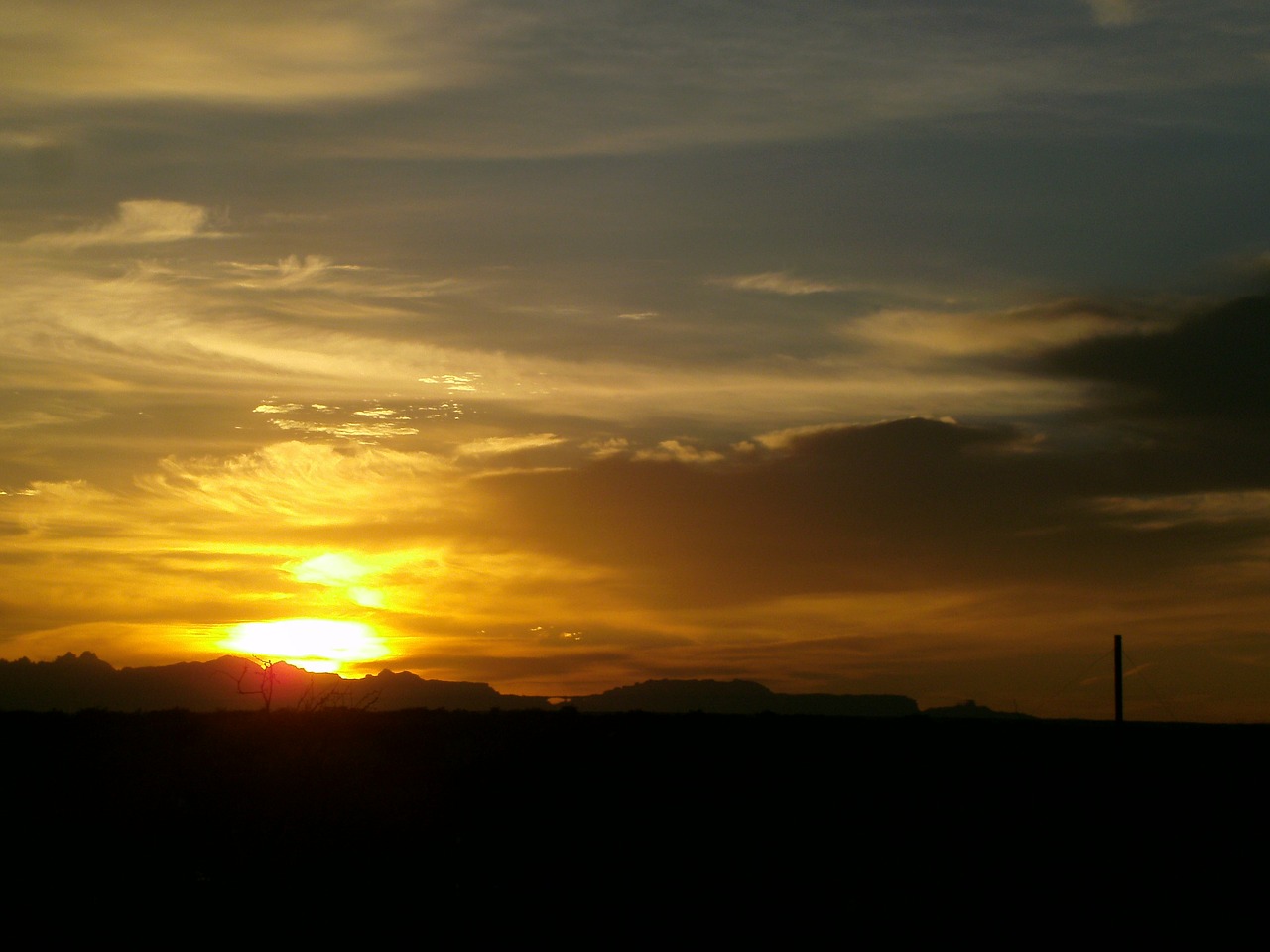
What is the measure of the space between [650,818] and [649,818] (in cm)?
2

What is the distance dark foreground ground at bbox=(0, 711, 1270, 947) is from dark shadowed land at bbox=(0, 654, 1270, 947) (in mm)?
62

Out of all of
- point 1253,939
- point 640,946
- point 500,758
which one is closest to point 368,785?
point 500,758

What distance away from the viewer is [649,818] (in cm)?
2205

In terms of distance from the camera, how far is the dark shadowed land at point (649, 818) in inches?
722

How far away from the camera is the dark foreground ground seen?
1847 cm

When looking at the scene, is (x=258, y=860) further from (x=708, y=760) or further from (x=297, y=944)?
(x=708, y=760)

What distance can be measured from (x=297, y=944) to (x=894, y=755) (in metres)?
13.6

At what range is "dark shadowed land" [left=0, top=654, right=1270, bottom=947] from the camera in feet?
60.2

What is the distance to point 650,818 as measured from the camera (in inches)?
868

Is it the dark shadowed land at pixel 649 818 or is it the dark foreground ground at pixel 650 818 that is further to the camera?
the dark foreground ground at pixel 650 818

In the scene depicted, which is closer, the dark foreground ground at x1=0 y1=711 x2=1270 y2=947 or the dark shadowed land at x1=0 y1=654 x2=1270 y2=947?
the dark shadowed land at x1=0 y1=654 x2=1270 y2=947

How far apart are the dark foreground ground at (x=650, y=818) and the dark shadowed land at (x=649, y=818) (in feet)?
0.20

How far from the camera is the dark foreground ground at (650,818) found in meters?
18.5

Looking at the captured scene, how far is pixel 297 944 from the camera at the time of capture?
55.3ft
